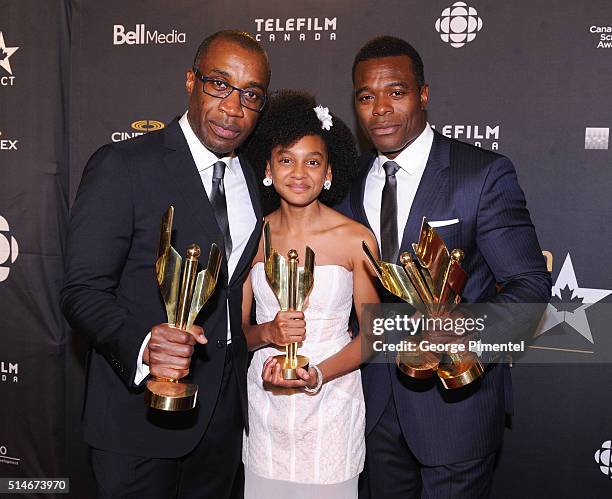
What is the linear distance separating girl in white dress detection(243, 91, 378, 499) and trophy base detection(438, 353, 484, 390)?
19.6 inches

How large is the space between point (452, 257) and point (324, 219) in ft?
2.17

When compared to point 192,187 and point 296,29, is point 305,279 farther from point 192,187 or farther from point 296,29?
point 296,29

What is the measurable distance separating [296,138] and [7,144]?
72.3 inches

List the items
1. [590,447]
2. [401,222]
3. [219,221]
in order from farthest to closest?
[590,447], [401,222], [219,221]

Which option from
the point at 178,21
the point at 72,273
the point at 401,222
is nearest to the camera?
the point at 72,273

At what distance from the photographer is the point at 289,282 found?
6.16 feet

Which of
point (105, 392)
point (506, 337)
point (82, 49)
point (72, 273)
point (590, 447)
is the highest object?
point (82, 49)

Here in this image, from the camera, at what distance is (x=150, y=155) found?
2.02 meters

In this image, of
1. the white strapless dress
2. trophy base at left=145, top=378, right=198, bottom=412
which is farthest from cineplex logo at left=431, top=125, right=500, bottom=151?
trophy base at left=145, top=378, right=198, bottom=412

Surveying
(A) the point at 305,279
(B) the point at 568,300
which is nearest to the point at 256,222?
(A) the point at 305,279

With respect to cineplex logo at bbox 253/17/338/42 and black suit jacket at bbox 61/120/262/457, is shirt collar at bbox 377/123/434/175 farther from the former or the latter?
cineplex logo at bbox 253/17/338/42

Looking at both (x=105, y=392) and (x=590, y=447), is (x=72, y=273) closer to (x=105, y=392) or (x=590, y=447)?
(x=105, y=392)

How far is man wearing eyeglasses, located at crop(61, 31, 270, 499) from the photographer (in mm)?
1921

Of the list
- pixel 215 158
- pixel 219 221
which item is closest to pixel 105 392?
pixel 219 221
